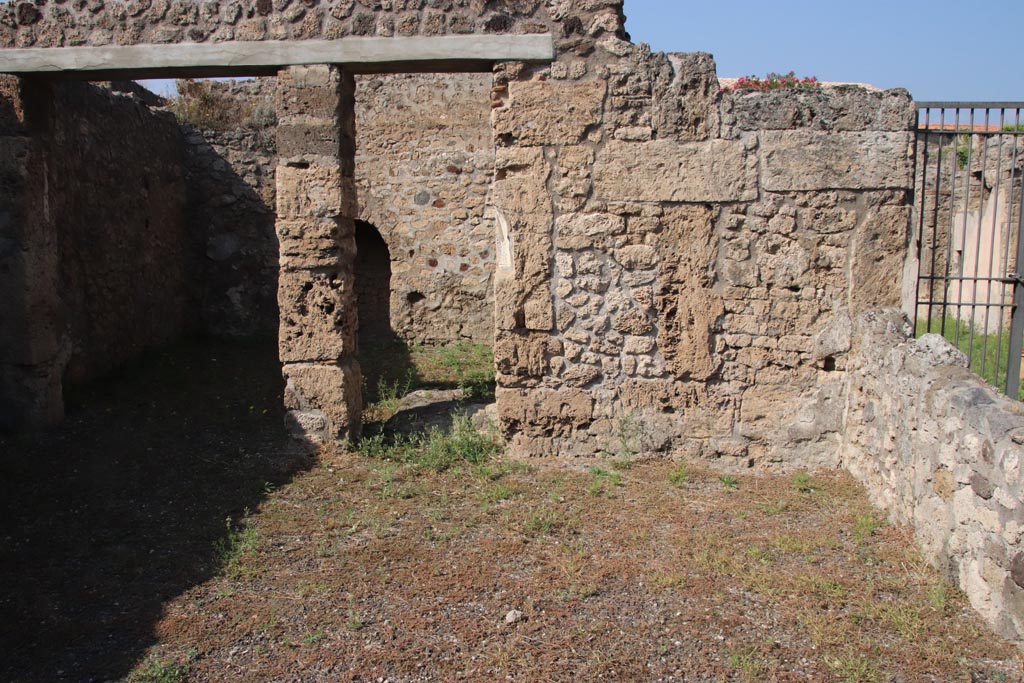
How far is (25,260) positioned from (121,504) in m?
2.32

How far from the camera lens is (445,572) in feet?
13.5

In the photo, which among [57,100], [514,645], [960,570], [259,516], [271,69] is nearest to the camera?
[514,645]

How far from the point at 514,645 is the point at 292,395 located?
3.20 metres

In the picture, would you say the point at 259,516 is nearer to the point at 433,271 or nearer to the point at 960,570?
the point at 960,570

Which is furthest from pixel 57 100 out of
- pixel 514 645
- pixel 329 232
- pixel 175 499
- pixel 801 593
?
pixel 801 593

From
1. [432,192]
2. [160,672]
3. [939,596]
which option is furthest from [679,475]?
[432,192]

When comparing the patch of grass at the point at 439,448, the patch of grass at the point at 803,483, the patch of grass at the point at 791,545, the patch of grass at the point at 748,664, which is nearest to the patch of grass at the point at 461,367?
the patch of grass at the point at 439,448

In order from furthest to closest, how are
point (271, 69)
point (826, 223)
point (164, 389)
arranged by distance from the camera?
1. point (164, 389)
2. point (271, 69)
3. point (826, 223)

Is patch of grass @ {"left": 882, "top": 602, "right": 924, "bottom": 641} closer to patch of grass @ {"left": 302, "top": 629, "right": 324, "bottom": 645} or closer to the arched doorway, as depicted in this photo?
patch of grass @ {"left": 302, "top": 629, "right": 324, "bottom": 645}

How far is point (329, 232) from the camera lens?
5840mm

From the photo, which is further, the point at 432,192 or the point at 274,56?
the point at 432,192

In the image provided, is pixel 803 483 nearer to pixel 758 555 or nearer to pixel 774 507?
pixel 774 507

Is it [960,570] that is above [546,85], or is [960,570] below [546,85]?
below

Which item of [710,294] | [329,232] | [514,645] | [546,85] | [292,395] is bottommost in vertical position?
[514,645]
